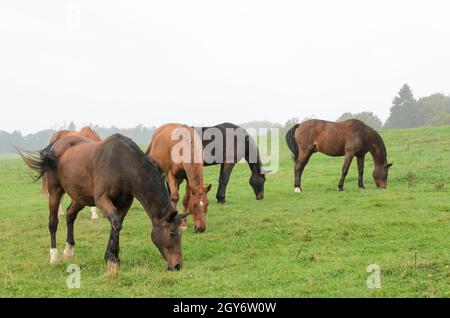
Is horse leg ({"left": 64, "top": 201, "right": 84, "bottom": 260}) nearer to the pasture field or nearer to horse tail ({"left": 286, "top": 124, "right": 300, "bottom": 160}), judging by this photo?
the pasture field

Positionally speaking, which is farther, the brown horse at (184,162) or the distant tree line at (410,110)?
the distant tree line at (410,110)

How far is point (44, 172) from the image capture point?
9234mm

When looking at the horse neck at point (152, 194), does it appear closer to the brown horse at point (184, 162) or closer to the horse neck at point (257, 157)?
the brown horse at point (184, 162)

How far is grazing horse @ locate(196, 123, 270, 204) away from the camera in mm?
16219

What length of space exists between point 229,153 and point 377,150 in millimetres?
5455

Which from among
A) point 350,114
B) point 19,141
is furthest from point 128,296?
point 19,141

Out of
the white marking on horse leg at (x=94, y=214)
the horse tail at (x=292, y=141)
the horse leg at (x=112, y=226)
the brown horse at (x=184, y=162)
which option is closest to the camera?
the horse leg at (x=112, y=226)

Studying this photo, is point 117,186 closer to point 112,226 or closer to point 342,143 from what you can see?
point 112,226

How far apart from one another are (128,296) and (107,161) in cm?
247

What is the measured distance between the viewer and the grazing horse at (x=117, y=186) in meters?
7.95

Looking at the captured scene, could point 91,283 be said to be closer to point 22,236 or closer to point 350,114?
point 22,236

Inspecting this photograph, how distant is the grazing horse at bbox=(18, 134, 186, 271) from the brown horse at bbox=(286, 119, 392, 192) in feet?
35.8

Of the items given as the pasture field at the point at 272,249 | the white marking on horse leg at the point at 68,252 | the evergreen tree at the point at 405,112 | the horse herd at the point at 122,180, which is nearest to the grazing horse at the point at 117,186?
the horse herd at the point at 122,180

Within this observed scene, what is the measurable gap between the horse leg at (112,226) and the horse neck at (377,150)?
38.5 ft
